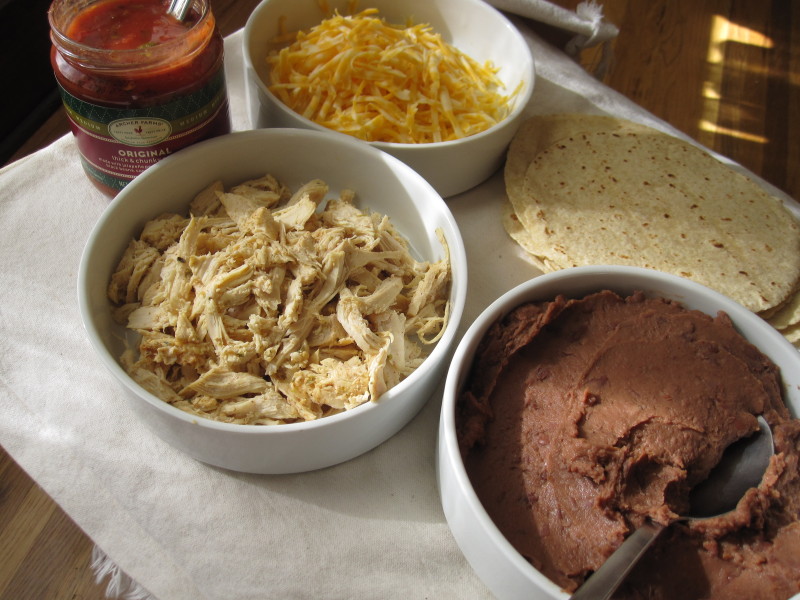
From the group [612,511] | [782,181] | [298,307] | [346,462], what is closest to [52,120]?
[298,307]

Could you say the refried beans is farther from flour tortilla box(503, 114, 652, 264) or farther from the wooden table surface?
the wooden table surface

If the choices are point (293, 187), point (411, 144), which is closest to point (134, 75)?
point (293, 187)

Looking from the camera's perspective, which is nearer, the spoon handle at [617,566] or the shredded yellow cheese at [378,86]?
the spoon handle at [617,566]

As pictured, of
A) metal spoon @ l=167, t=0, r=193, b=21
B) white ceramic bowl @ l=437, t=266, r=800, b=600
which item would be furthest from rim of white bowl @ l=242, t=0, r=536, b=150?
white ceramic bowl @ l=437, t=266, r=800, b=600

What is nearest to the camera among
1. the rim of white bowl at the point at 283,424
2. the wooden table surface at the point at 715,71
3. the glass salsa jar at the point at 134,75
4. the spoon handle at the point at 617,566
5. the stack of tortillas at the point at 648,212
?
the spoon handle at the point at 617,566

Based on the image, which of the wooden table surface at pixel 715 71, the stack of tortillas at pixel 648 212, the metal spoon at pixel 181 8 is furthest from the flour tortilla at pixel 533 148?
the metal spoon at pixel 181 8

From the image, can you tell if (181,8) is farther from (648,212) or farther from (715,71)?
(715,71)

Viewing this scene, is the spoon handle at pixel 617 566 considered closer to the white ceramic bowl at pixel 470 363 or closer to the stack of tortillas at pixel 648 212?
the white ceramic bowl at pixel 470 363
